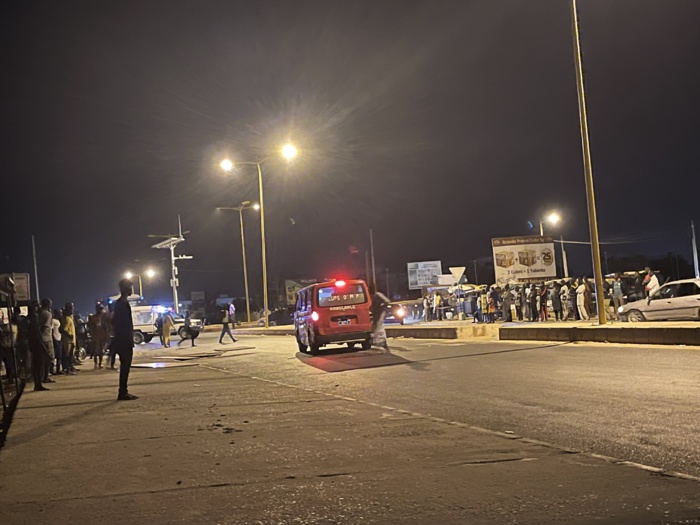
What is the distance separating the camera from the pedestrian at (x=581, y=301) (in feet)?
94.5

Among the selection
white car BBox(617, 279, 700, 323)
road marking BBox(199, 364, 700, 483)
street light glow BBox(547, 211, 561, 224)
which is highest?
street light glow BBox(547, 211, 561, 224)

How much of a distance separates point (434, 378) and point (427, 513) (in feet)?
25.2

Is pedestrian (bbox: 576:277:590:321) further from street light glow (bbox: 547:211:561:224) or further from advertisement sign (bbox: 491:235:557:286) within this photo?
street light glow (bbox: 547:211:561:224)

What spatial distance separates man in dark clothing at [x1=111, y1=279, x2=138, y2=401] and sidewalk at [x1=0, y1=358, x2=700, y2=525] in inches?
71.0

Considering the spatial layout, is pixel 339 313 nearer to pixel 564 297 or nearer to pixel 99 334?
pixel 99 334

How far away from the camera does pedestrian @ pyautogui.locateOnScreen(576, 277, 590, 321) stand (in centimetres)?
2882

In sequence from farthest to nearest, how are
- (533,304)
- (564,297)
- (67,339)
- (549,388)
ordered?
(533,304) → (564,297) → (67,339) → (549,388)

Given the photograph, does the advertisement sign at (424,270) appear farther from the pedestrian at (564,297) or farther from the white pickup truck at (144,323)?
the pedestrian at (564,297)

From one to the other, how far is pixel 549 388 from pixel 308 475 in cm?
545

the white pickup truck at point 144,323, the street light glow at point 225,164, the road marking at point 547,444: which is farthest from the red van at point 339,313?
the white pickup truck at point 144,323

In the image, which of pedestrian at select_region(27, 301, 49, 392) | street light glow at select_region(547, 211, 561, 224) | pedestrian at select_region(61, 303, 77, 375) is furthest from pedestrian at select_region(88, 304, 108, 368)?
street light glow at select_region(547, 211, 561, 224)

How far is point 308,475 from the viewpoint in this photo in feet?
19.5

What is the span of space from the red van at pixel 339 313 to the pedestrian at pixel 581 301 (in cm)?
1309

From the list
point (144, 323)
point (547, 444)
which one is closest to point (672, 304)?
point (547, 444)
